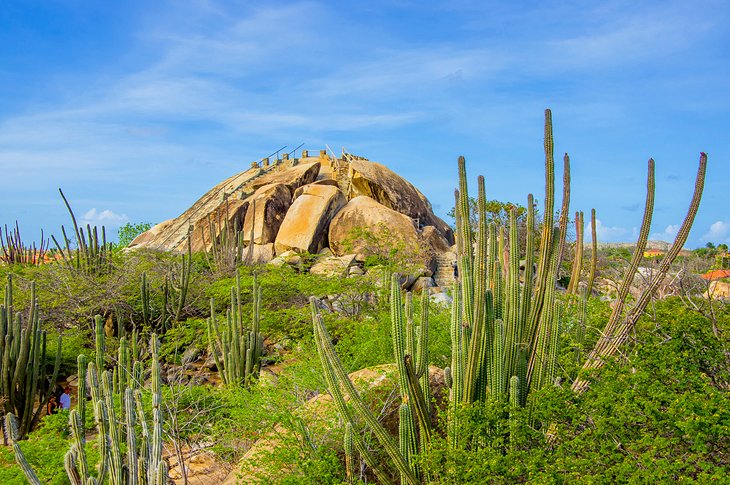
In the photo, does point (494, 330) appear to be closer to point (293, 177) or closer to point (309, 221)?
point (309, 221)

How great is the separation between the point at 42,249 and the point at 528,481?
2449 centimetres

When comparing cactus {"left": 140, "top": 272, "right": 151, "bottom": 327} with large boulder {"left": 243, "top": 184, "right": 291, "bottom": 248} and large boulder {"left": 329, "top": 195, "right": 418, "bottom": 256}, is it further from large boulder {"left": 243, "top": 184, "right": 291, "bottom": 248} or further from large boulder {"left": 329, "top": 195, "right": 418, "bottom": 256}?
large boulder {"left": 243, "top": 184, "right": 291, "bottom": 248}

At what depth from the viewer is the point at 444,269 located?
23.0 meters

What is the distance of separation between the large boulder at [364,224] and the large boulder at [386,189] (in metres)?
1.11

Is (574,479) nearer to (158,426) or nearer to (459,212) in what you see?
(459,212)

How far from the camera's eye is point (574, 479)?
5.70 m

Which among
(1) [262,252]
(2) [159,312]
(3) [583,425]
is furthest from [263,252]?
(3) [583,425]

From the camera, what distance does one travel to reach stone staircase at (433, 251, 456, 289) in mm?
22094

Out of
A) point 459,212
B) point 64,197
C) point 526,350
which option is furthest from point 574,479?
point 64,197

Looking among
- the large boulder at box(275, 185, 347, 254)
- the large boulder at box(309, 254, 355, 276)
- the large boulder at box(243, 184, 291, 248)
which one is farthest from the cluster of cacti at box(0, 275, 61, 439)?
the large boulder at box(243, 184, 291, 248)

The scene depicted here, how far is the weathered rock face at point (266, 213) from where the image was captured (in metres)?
24.4

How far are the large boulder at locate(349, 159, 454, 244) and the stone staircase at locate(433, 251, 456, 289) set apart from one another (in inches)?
110

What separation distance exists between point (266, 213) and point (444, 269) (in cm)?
625

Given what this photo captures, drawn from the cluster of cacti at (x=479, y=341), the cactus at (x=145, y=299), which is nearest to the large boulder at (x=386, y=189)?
the cactus at (x=145, y=299)
